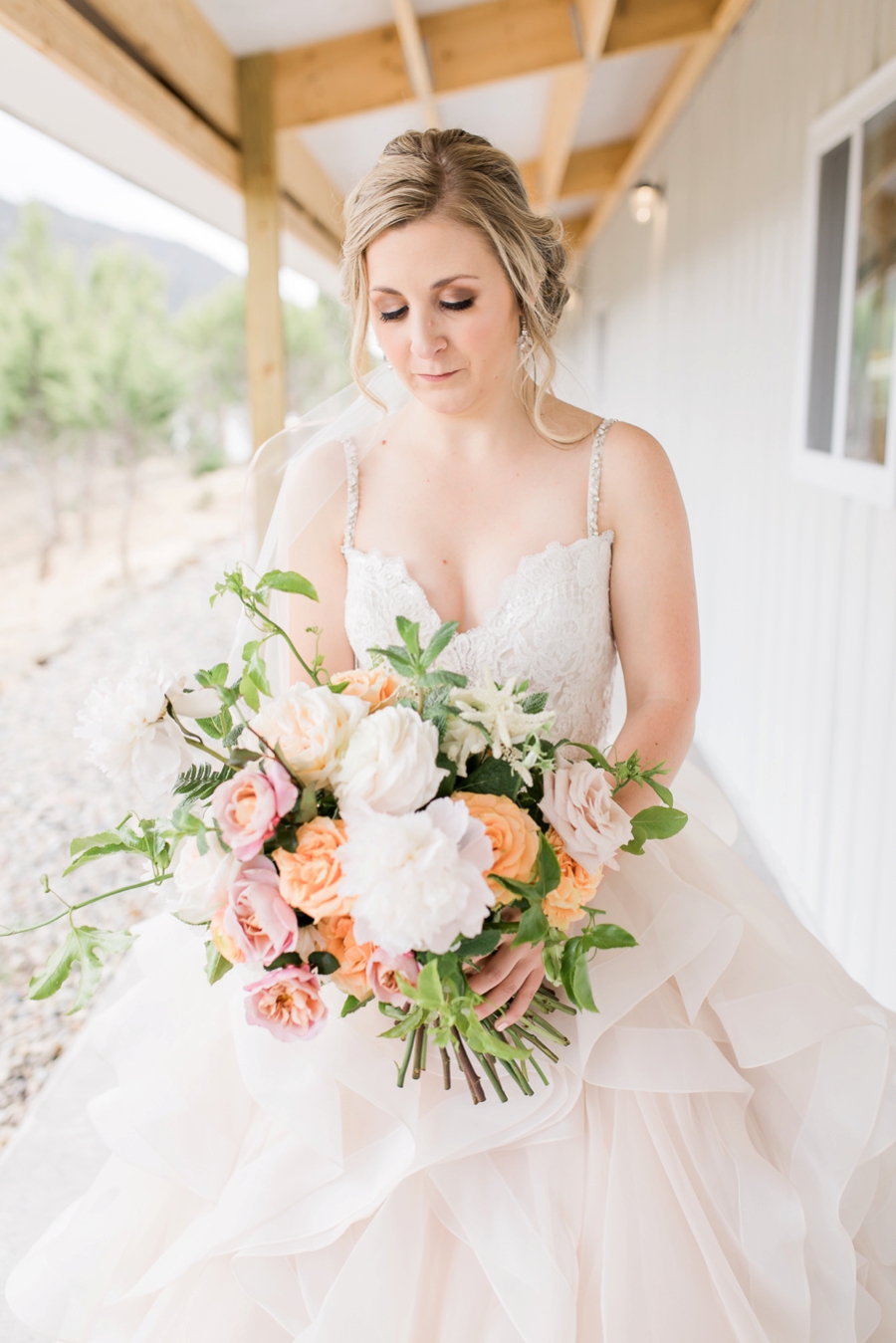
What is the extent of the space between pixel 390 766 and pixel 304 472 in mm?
886

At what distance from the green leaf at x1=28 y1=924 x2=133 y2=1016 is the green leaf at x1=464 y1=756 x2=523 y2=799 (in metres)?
0.40

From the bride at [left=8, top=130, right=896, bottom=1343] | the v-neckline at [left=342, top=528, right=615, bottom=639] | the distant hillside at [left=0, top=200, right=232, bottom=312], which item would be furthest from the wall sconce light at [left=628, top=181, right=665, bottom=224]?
the distant hillside at [left=0, top=200, right=232, bottom=312]

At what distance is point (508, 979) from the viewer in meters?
1.10

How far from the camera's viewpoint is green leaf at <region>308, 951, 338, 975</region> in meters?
1.02

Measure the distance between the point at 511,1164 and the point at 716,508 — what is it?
3.82m

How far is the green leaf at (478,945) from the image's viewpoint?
3.15ft

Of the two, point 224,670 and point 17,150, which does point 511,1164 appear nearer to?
point 224,670

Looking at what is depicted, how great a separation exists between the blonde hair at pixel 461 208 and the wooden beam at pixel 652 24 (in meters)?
2.89

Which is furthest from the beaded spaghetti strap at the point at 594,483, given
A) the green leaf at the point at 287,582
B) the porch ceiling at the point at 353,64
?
the green leaf at the point at 287,582

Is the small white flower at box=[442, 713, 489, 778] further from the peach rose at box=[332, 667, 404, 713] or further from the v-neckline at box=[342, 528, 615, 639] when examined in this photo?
the v-neckline at box=[342, 528, 615, 639]

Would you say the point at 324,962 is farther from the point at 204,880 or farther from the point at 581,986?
the point at 581,986

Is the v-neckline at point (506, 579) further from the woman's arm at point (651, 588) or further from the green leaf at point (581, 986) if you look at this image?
the green leaf at point (581, 986)

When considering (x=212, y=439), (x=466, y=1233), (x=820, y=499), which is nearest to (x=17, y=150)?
(x=212, y=439)

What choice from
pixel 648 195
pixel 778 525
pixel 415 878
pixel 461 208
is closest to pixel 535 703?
pixel 415 878
